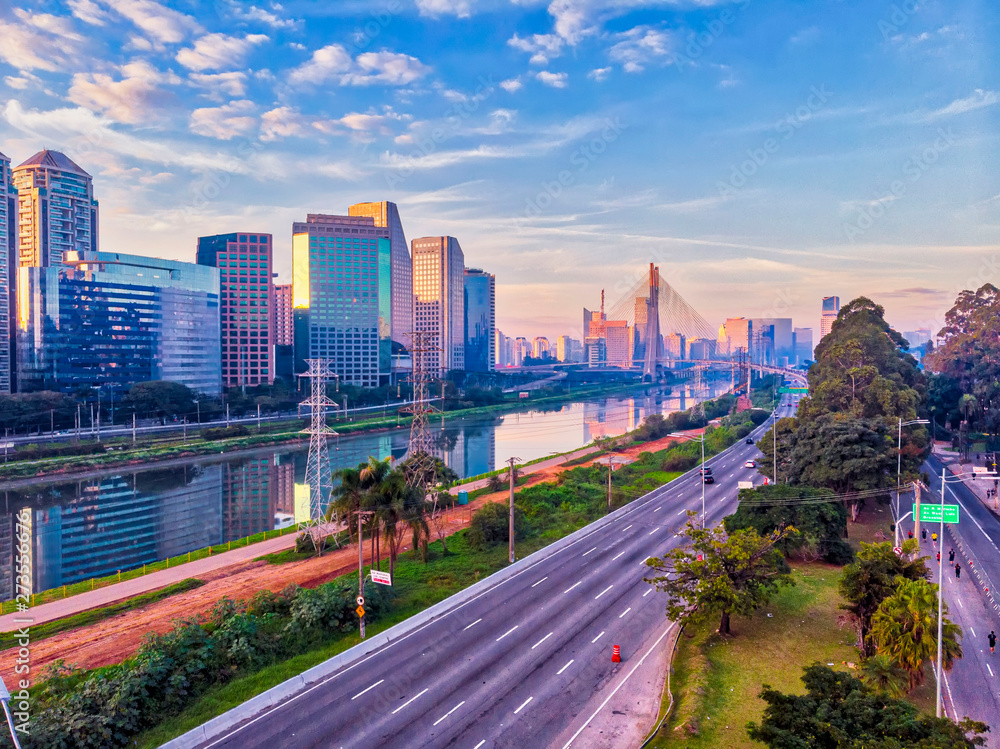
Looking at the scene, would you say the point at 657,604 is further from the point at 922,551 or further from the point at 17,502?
the point at 17,502

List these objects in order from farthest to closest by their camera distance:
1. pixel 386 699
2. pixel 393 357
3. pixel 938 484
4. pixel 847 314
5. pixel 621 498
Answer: pixel 393 357 < pixel 847 314 < pixel 938 484 < pixel 621 498 < pixel 386 699

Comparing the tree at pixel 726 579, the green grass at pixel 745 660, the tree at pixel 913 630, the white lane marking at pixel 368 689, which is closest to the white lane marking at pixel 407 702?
the white lane marking at pixel 368 689

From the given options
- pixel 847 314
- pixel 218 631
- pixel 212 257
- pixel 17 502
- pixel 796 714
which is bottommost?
pixel 17 502

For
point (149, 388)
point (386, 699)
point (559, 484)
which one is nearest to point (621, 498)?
point (559, 484)

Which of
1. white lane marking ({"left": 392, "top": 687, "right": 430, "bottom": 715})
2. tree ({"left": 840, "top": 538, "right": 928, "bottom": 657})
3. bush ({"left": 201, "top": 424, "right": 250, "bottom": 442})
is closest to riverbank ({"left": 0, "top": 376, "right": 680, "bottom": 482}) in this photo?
bush ({"left": 201, "top": 424, "right": 250, "bottom": 442})

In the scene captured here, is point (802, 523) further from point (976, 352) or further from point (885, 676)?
point (976, 352)

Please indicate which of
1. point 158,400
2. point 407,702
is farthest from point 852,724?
point 158,400
